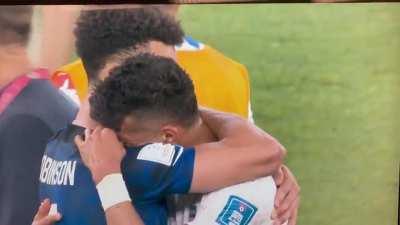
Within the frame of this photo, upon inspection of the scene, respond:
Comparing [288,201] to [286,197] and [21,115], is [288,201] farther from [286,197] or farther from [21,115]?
[21,115]

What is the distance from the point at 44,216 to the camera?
1.30m

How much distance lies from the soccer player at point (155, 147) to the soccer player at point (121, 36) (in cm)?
2

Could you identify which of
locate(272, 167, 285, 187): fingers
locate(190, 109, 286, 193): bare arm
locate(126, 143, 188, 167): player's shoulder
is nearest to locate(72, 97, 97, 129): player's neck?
locate(126, 143, 188, 167): player's shoulder

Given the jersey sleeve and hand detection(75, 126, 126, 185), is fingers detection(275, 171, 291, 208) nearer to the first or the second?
the jersey sleeve

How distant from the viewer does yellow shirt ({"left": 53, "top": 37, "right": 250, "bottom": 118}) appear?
4.25 feet

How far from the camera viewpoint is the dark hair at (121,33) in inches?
51.6

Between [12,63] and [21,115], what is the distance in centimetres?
11

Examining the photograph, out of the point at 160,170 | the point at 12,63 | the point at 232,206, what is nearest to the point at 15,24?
the point at 12,63

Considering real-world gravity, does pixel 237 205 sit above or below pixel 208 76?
below

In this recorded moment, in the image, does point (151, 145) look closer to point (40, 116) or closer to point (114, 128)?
point (114, 128)

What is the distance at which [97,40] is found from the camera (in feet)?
4.32

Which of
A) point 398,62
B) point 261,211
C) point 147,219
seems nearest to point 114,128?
point 147,219

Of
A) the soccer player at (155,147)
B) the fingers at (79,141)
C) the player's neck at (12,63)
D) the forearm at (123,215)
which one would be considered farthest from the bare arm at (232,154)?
the player's neck at (12,63)

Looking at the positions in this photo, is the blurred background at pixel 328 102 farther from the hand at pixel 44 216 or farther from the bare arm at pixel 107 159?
the hand at pixel 44 216
